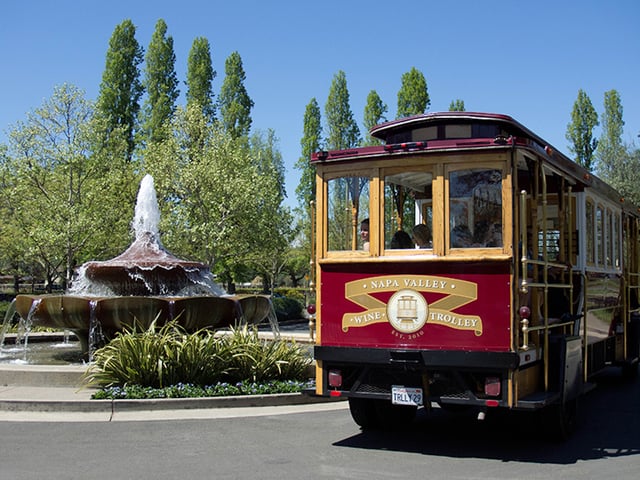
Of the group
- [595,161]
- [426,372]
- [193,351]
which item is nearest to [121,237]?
[193,351]

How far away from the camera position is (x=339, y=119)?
46.9 metres

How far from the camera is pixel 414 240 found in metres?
7.94

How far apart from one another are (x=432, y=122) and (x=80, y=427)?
5.51 metres

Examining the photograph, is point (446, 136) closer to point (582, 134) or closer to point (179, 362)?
Result: point (179, 362)

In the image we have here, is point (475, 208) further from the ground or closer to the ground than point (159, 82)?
closer to the ground

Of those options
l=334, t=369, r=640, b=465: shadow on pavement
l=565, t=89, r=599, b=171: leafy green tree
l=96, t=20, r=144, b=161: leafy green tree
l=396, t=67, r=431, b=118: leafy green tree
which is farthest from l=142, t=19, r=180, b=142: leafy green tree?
l=334, t=369, r=640, b=465: shadow on pavement

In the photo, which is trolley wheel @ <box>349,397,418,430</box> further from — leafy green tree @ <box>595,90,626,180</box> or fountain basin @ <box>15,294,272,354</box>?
leafy green tree @ <box>595,90,626,180</box>

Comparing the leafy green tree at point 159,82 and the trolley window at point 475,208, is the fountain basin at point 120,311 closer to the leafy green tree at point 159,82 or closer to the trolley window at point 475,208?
the trolley window at point 475,208

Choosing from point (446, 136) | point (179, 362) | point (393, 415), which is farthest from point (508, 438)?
point (179, 362)

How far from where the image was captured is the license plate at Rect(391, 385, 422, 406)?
291 inches

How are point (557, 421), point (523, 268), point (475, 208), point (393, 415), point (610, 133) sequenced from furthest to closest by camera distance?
point (610, 133) → point (393, 415) → point (557, 421) → point (475, 208) → point (523, 268)

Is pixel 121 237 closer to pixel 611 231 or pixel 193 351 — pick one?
pixel 193 351

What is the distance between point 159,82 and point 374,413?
36.5 m

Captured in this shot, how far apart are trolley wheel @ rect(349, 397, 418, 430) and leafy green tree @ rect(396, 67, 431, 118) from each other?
111ft
